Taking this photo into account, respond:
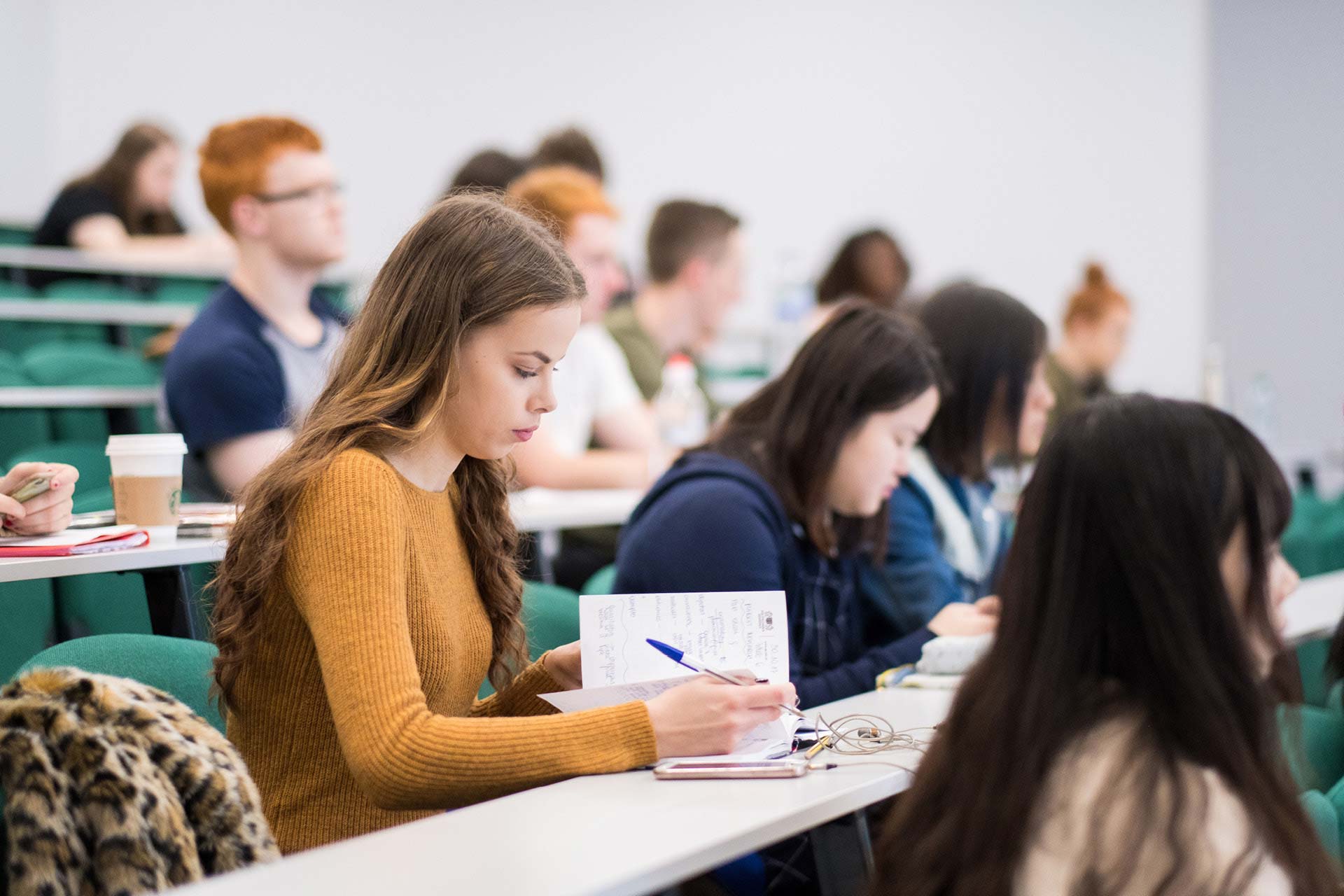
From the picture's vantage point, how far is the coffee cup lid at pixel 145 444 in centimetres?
186

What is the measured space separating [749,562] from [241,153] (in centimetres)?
164

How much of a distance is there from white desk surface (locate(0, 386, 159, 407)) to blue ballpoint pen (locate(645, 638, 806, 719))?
6.30 feet

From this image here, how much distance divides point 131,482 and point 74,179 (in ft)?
14.7

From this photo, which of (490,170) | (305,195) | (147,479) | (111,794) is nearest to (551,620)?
(147,479)

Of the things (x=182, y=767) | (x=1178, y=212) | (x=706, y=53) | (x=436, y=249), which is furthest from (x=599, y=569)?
(x=706, y=53)

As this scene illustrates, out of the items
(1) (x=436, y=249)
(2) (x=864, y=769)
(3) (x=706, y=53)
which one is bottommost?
(2) (x=864, y=769)

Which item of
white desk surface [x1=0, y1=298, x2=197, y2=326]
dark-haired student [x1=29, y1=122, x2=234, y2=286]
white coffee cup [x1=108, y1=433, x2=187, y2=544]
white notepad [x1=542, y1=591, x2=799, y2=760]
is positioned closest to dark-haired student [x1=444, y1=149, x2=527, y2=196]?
white desk surface [x1=0, y1=298, x2=197, y2=326]

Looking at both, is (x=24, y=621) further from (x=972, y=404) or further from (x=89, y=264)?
(x=89, y=264)

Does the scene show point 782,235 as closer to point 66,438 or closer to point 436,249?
point 66,438

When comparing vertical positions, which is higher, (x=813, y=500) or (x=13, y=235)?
(x=13, y=235)

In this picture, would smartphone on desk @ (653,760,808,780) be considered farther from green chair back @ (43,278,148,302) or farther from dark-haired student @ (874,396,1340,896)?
green chair back @ (43,278,148,302)

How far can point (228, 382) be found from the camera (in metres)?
2.57

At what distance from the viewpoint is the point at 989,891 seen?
962mm

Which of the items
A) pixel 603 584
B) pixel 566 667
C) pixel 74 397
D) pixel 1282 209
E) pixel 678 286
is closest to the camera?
pixel 566 667
